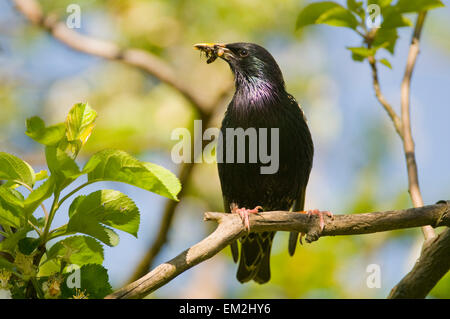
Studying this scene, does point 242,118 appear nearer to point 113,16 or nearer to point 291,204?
point 291,204

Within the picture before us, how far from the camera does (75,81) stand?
7938 millimetres

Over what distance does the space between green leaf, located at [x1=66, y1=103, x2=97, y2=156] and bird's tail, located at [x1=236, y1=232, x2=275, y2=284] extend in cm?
292

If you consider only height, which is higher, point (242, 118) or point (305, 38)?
point (305, 38)

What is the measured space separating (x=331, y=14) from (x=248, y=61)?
160 cm

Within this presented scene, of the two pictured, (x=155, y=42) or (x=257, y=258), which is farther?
(x=155, y=42)

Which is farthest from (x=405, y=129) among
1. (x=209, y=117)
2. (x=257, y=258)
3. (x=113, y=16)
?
(x=113, y=16)

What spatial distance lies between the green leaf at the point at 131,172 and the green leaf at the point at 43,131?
0.47 feet

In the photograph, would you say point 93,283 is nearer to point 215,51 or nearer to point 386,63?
point 386,63

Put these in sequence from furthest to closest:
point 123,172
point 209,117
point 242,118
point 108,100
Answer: point 108,100, point 209,117, point 242,118, point 123,172

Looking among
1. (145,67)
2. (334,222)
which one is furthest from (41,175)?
(145,67)

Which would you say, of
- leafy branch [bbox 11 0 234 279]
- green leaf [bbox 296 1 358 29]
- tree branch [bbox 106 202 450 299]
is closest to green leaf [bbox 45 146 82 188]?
tree branch [bbox 106 202 450 299]

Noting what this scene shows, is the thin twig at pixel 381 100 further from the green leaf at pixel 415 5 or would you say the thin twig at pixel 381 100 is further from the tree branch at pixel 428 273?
the tree branch at pixel 428 273

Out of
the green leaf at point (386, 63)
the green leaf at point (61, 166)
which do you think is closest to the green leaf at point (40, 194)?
the green leaf at point (61, 166)

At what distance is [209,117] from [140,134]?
4.86ft
